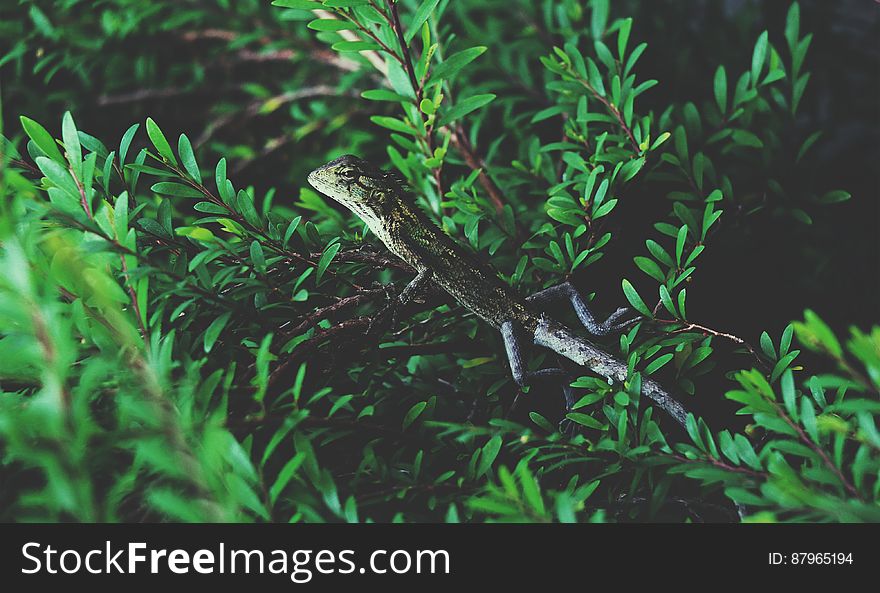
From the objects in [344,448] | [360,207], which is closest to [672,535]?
[344,448]

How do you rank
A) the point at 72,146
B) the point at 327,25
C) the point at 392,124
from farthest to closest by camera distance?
the point at 392,124
the point at 327,25
the point at 72,146

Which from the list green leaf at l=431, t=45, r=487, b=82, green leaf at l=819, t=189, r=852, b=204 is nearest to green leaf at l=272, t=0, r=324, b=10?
green leaf at l=431, t=45, r=487, b=82

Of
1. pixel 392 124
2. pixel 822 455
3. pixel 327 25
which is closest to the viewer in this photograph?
pixel 822 455

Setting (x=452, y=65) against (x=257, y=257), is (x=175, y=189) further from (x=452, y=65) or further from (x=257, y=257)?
(x=452, y=65)

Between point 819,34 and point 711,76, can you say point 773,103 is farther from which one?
point 819,34

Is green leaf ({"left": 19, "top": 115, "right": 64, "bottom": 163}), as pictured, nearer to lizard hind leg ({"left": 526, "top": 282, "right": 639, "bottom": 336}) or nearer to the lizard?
the lizard

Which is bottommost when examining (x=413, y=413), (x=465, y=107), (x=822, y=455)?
(x=822, y=455)

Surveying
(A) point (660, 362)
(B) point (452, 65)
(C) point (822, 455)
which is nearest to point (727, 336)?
(A) point (660, 362)

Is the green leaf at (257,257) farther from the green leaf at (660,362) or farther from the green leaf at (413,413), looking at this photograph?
the green leaf at (660,362)

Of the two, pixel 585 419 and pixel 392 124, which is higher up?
pixel 392 124
